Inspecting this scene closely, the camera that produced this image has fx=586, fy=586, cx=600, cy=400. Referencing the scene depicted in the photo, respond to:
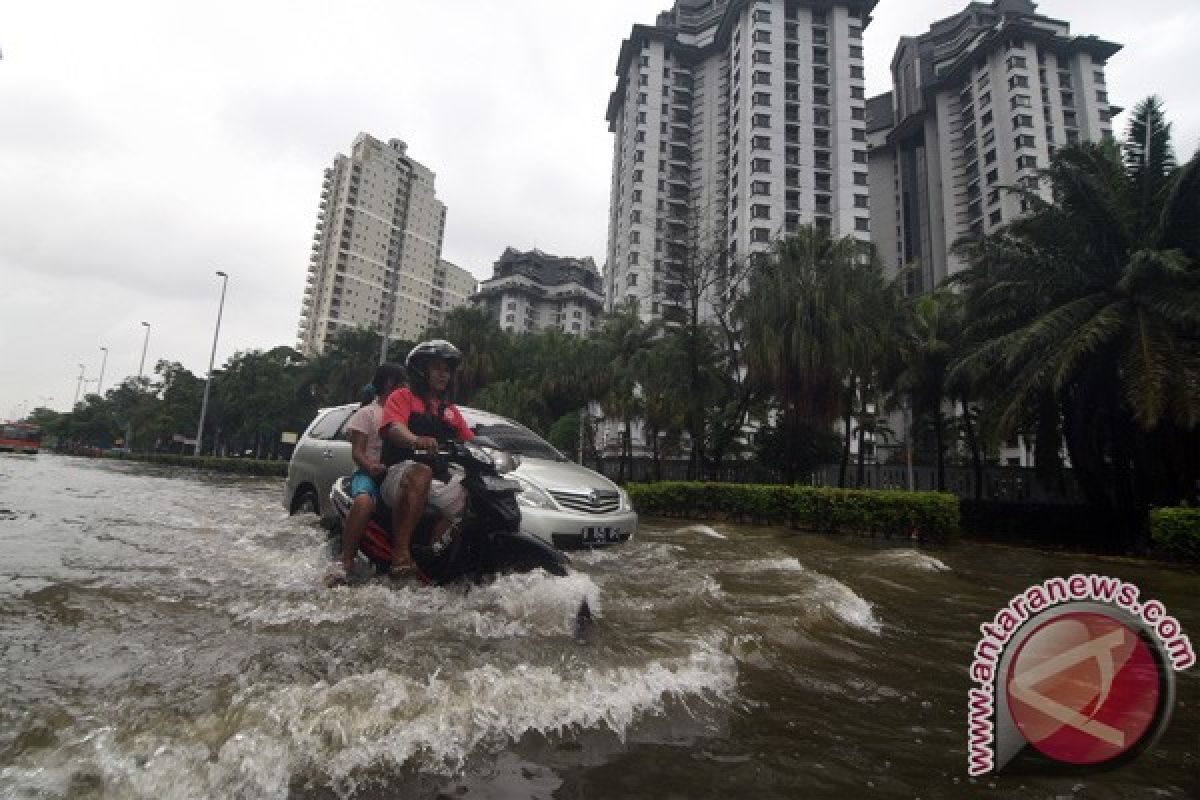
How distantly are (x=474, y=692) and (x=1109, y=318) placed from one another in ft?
51.8

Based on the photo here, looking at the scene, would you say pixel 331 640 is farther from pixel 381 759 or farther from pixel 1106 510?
pixel 1106 510

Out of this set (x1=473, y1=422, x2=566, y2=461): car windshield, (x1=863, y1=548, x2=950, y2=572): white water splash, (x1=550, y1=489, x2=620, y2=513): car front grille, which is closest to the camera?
(x1=550, y1=489, x2=620, y2=513): car front grille

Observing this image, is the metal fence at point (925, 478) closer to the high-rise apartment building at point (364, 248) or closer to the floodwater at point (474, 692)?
the floodwater at point (474, 692)

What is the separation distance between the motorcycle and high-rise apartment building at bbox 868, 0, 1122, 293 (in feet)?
209

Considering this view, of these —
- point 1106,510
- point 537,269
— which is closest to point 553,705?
point 1106,510

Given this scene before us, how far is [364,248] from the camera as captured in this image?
104m

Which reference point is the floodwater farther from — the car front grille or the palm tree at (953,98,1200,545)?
the palm tree at (953,98,1200,545)

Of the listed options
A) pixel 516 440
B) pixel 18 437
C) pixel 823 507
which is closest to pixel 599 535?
pixel 516 440

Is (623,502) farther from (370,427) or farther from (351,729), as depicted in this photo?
(351,729)

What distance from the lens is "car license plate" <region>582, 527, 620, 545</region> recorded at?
530 cm

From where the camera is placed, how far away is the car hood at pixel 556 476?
546 centimetres

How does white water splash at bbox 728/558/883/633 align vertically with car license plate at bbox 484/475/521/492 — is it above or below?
below

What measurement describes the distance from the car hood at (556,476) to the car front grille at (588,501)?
2.2 inches

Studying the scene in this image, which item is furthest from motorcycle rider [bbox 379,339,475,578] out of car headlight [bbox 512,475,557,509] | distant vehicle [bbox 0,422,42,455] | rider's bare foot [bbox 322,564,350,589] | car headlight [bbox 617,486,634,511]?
distant vehicle [bbox 0,422,42,455]
